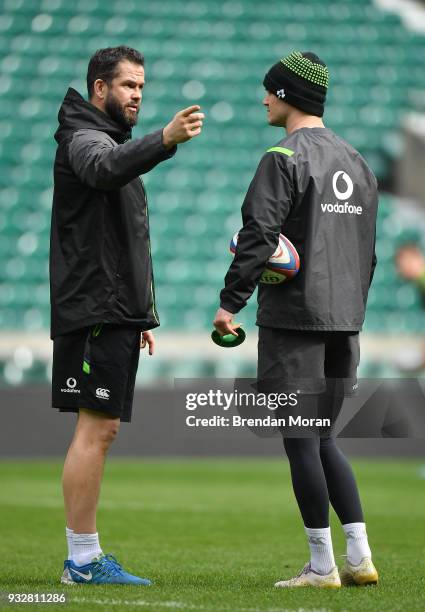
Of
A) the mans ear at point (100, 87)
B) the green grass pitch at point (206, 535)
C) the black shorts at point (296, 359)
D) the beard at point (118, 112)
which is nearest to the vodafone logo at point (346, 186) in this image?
the black shorts at point (296, 359)

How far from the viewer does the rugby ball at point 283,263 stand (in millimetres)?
4027

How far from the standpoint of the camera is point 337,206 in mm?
4156

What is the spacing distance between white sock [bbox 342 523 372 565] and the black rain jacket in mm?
704

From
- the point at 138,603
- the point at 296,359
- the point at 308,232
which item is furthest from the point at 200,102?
the point at 138,603

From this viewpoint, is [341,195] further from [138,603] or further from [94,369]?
[138,603]

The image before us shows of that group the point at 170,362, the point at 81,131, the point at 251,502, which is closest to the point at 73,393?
the point at 81,131

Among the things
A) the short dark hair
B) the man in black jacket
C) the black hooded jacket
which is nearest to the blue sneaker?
the man in black jacket

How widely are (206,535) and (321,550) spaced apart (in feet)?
8.74

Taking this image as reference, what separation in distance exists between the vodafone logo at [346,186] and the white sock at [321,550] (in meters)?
1.16

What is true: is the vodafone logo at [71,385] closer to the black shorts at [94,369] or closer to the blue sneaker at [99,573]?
the black shorts at [94,369]

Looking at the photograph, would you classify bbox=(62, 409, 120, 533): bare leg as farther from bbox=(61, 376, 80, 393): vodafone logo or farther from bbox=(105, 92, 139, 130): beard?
bbox=(105, 92, 139, 130): beard

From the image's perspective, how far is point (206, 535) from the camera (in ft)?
21.9

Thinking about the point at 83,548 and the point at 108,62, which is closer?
the point at 83,548

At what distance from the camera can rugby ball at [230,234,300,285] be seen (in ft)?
13.2
